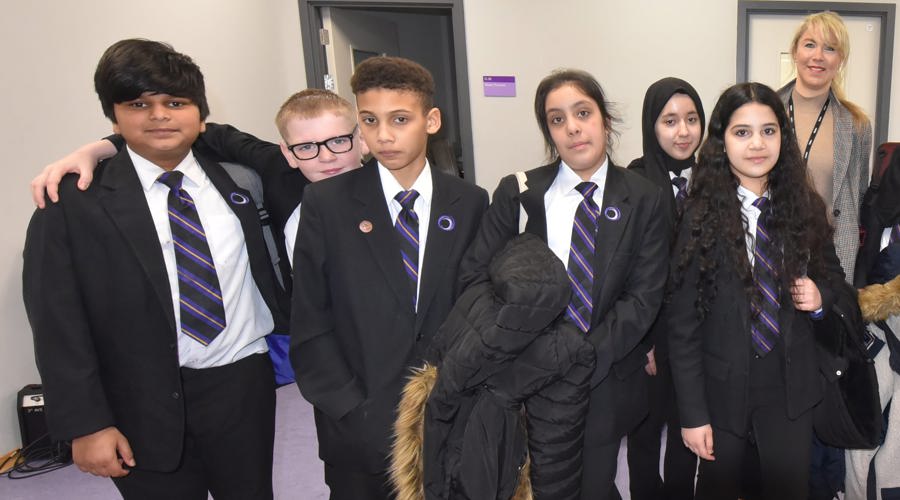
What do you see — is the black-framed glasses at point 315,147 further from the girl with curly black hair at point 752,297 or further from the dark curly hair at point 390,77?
the girl with curly black hair at point 752,297

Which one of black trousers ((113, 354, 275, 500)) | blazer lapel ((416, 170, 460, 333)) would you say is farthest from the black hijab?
black trousers ((113, 354, 275, 500))

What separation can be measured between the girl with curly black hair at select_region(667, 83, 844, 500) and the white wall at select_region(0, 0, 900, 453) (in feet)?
8.72

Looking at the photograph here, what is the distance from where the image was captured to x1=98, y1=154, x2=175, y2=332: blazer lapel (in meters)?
1.23

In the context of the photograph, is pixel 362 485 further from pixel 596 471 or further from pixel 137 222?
pixel 137 222

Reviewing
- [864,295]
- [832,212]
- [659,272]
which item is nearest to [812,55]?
[832,212]

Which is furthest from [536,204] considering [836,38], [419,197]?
[836,38]

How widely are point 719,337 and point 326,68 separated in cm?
328

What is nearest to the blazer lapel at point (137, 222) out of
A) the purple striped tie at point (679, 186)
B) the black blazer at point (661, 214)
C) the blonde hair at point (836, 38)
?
the black blazer at point (661, 214)

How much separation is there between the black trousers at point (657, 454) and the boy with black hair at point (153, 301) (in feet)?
3.76

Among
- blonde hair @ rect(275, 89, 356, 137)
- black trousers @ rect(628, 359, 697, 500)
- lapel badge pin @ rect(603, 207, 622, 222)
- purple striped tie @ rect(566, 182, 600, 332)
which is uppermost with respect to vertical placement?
blonde hair @ rect(275, 89, 356, 137)

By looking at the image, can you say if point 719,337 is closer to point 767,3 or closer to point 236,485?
point 236,485

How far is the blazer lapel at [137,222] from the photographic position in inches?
48.5

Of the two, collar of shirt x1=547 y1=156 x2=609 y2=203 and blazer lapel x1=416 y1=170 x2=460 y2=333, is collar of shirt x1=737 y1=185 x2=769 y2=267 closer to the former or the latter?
collar of shirt x1=547 y1=156 x2=609 y2=203

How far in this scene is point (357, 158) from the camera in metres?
1.59
